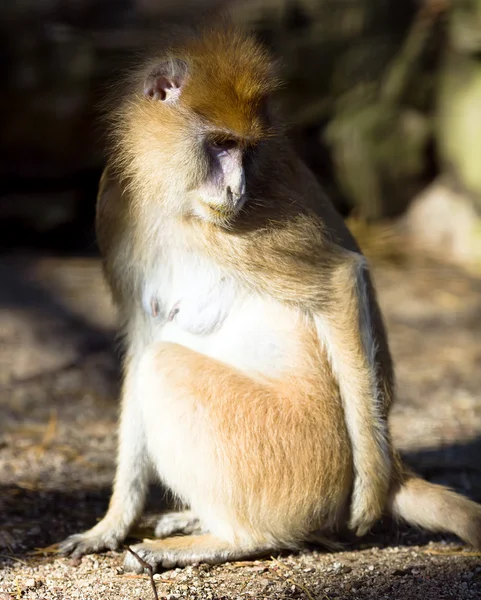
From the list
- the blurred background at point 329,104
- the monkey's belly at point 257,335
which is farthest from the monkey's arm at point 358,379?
the blurred background at point 329,104

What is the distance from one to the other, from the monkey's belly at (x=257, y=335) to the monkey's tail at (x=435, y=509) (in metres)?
0.70

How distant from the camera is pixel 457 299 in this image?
755 centimetres

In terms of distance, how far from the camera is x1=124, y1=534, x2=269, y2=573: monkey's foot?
134 inches

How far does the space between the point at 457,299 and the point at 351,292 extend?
14.3 ft

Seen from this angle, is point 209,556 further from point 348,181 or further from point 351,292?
point 348,181

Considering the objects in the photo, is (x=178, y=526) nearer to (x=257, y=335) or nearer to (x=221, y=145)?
(x=257, y=335)

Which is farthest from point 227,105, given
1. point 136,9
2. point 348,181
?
point 348,181

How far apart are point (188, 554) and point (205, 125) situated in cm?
165

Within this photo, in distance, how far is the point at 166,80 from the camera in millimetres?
3338

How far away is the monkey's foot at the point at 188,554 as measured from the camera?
3.40m

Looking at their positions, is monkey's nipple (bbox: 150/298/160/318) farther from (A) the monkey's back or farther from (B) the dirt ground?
(B) the dirt ground

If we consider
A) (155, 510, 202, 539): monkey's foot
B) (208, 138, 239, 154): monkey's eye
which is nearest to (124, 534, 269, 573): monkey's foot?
(155, 510, 202, 539): monkey's foot

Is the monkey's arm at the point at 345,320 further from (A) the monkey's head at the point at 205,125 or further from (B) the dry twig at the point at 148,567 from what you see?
(B) the dry twig at the point at 148,567

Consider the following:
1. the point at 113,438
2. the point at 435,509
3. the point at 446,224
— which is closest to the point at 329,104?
the point at 446,224
